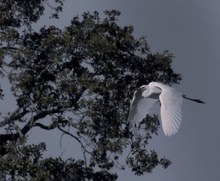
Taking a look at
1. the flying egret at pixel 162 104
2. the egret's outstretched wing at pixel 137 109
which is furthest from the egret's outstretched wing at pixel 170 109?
the egret's outstretched wing at pixel 137 109

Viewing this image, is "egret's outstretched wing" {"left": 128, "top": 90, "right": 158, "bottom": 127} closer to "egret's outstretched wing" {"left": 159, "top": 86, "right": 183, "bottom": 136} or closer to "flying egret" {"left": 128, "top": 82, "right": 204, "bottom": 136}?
"flying egret" {"left": 128, "top": 82, "right": 204, "bottom": 136}

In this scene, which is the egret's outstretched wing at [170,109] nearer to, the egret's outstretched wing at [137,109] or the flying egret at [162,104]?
the flying egret at [162,104]

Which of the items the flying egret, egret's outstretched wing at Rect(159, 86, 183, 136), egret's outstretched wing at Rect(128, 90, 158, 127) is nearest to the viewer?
egret's outstretched wing at Rect(159, 86, 183, 136)

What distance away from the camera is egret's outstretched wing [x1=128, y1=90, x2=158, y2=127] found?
1675cm

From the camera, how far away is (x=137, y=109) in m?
16.8

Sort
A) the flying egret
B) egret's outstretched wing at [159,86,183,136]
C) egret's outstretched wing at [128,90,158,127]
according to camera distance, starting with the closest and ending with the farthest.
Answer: egret's outstretched wing at [159,86,183,136] → the flying egret → egret's outstretched wing at [128,90,158,127]

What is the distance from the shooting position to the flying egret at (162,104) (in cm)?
1587

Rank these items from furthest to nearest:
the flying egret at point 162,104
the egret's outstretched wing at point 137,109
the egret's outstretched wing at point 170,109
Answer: the egret's outstretched wing at point 137,109
the flying egret at point 162,104
the egret's outstretched wing at point 170,109

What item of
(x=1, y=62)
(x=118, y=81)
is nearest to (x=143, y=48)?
(x=118, y=81)

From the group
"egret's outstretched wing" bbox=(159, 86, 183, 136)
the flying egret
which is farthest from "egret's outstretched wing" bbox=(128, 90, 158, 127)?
"egret's outstretched wing" bbox=(159, 86, 183, 136)

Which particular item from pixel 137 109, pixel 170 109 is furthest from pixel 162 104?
pixel 137 109

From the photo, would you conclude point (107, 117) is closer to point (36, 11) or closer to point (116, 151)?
point (116, 151)

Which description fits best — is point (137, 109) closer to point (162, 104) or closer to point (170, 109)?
point (162, 104)

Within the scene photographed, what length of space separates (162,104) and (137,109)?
0.56 meters
